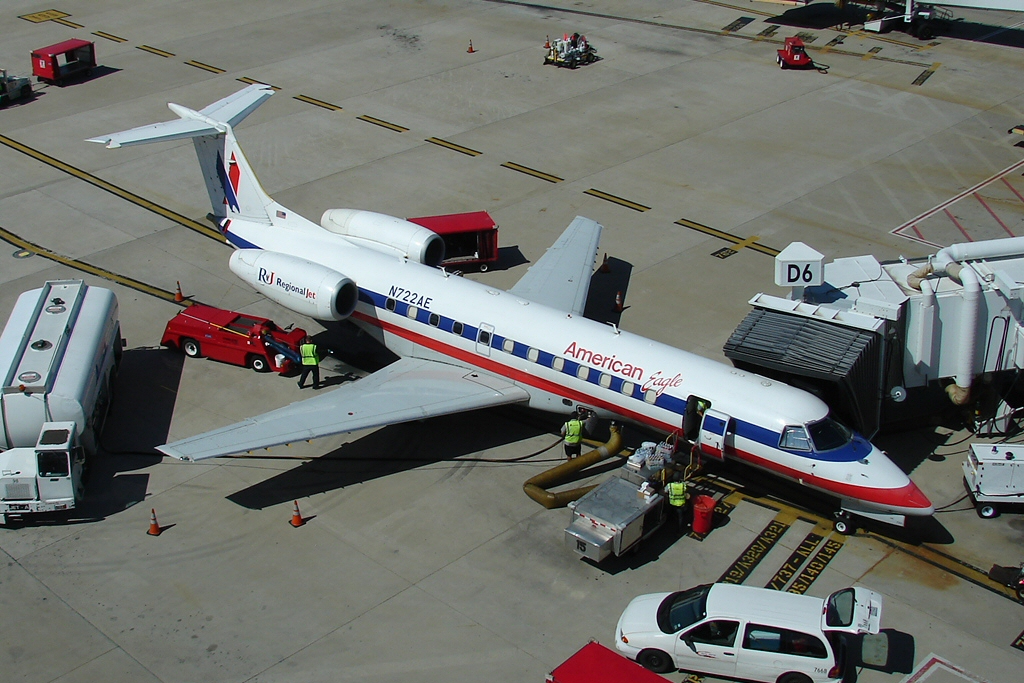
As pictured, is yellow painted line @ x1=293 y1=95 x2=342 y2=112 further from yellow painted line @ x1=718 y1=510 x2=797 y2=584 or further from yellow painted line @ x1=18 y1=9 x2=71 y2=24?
yellow painted line @ x1=718 y1=510 x2=797 y2=584

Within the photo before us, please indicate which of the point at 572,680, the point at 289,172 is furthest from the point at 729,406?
the point at 289,172

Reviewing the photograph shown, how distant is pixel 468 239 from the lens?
115ft

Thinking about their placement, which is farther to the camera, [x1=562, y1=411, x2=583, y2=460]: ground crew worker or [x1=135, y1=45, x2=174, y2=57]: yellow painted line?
[x1=135, y1=45, x2=174, y2=57]: yellow painted line

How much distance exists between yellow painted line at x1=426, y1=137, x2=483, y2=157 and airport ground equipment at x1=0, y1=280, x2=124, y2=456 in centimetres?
1860

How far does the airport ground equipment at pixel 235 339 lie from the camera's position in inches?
1172

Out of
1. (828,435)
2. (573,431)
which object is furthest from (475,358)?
(828,435)

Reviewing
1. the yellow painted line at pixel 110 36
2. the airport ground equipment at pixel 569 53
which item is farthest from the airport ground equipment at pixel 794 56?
the yellow painted line at pixel 110 36

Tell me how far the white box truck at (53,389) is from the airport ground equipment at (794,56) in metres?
37.4

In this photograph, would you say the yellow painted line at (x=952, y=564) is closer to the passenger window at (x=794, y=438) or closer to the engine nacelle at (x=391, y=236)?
the passenger window at (x=794, y=438)

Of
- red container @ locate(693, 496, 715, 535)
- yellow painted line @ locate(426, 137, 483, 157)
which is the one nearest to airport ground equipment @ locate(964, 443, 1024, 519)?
red container @ locate(693, 496, 715, 535)

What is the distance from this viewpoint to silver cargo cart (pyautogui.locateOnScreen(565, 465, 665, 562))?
2205 centimetres

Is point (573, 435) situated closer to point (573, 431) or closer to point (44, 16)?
point (573, 431)

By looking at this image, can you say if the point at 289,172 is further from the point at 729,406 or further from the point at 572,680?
the point at 572,680

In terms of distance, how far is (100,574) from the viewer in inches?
887
